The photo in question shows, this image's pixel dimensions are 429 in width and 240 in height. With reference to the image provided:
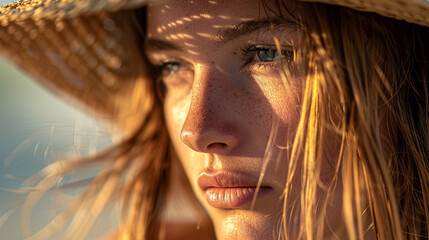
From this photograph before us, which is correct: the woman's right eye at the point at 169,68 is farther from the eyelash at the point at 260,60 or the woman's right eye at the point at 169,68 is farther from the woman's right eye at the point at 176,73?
the eyelash at the point at 260,60

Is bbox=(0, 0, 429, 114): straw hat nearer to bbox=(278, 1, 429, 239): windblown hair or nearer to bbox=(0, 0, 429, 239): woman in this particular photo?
bbox=(0, 0, 429, 239): woman

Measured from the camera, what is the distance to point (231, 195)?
113 cm

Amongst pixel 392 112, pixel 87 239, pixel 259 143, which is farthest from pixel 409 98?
pixel 87 239

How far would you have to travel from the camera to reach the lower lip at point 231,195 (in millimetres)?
1111

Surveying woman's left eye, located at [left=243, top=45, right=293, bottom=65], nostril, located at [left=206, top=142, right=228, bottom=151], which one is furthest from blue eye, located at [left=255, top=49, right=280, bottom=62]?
nostril, located at [left=206, top=142, right=228, bottom=151]

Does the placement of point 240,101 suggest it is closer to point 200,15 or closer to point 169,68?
point 200,15

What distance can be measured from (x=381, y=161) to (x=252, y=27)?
1.18 feet

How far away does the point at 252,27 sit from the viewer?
1.08 m

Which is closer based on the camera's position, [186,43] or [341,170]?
[341,170]

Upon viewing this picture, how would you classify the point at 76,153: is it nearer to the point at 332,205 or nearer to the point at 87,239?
the point at 87,239


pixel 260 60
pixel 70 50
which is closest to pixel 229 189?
pixel 260 60

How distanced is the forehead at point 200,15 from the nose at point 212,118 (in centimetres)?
10

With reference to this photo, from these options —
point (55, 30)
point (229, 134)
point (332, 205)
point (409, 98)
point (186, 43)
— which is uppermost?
point (55, 30)

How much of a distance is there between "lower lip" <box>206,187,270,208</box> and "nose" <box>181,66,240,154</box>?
→ 95mm
